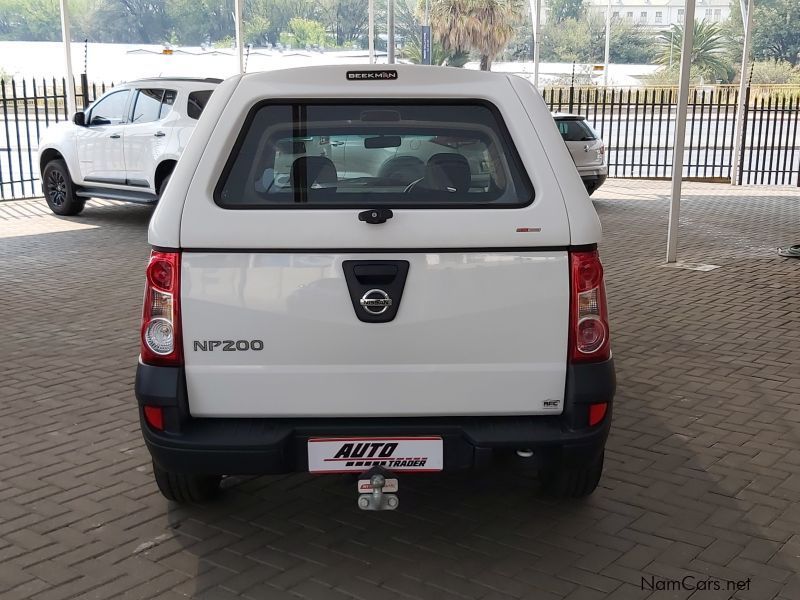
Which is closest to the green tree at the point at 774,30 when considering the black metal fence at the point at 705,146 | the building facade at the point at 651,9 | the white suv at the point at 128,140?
the building facade at the point at 651,9

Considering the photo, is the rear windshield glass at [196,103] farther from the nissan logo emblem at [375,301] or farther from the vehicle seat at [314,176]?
the nissan logo emblem at [375,301]

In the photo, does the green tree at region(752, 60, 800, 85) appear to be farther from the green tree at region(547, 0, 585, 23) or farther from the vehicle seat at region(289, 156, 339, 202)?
the vehicle seat at region(289, 156, 339, 202)

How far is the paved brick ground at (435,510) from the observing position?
361 centimetres

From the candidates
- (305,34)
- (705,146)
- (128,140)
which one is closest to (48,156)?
(128,140)

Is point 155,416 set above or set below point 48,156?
below

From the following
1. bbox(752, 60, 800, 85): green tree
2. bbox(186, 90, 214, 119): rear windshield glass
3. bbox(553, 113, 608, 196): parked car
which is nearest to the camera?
bbox(186, 90, 214, 119): rear windshield glass

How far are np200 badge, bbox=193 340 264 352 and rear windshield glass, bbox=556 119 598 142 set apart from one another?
13146 millimetres

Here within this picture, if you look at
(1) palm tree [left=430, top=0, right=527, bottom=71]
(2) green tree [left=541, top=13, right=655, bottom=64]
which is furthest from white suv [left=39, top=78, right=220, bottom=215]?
(2) green tree [left=541, top=13, right=655, bottom=64]

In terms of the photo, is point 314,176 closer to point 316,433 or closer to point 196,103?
point 316,433

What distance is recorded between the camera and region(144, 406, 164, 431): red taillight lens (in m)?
3.45

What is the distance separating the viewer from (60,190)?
1418 centimetres

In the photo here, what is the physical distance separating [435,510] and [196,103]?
9.38 meters

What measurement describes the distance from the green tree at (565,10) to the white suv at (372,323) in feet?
Answer: 265

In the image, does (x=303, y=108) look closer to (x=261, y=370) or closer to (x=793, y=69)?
(x=261, y=370)
